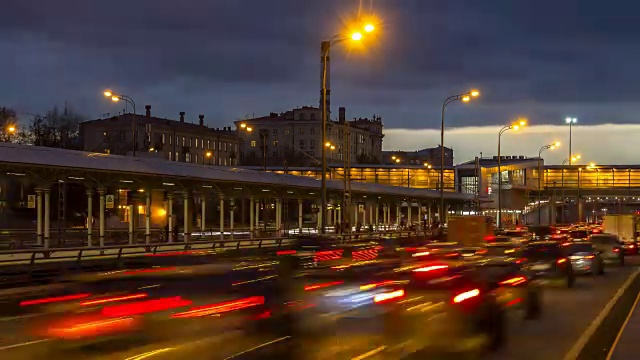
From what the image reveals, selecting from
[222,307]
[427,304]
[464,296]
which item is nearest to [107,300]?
[222,307]

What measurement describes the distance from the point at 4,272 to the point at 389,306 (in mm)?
20727

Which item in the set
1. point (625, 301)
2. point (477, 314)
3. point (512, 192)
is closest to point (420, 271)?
point (477, 314)

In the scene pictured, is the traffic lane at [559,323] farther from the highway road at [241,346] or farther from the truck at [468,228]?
the truck at [468,228]

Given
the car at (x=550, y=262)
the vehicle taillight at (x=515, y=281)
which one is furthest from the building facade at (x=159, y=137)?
the vehicle taillight at (x=515, y=281)

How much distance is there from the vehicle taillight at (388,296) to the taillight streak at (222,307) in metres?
2.96

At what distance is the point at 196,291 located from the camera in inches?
558

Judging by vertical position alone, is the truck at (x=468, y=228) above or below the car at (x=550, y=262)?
above

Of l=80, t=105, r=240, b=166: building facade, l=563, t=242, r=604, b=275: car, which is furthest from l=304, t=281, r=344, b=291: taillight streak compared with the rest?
l=80, t=105, r=240, b=166: building facade

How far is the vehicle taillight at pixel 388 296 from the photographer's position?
16.2 metres

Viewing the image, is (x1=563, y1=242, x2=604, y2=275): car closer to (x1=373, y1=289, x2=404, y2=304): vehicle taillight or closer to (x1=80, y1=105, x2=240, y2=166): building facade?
(x1=373, y1=289, x2=404, y2=304): vehicle taillight

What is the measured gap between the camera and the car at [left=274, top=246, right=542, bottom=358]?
14492 millimetres

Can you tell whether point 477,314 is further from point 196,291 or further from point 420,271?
point 196,291

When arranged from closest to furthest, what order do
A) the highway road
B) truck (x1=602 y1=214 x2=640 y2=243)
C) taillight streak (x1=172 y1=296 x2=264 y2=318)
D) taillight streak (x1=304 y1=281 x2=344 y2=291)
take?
taillight streak (x1=172 y1=296 x2=264 y2=318), the highway road, taillight streak (x1=304 y1=281 x2=344 y2=291), truck (x1=602 y1=214 x2=640 y2=243)

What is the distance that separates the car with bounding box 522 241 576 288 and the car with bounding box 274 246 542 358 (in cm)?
619
